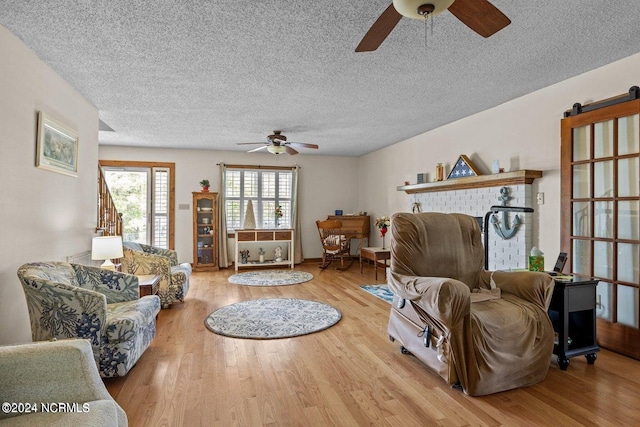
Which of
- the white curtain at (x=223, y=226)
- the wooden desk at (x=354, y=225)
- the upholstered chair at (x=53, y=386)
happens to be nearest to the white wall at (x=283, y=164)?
the white curtain at (x=223, y=226)

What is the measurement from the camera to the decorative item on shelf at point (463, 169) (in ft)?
14.7

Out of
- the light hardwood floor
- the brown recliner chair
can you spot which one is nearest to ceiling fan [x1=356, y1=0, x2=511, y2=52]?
the brown recliner chair

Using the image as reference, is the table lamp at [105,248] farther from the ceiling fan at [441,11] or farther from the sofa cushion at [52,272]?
the ceiling fan at [441,11]

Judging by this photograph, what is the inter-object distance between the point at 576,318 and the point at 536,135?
1.92m

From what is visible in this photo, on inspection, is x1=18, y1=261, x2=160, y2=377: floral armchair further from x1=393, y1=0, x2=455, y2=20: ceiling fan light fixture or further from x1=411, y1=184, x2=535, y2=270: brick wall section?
x1=411, y1=184, x2=535, y2=270: brick wall section

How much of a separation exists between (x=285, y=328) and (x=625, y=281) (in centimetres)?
299

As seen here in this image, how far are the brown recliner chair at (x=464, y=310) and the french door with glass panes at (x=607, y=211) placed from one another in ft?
3.22

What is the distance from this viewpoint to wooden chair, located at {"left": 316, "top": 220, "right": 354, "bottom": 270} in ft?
22.6

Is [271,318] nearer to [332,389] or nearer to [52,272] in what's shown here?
[332,389]

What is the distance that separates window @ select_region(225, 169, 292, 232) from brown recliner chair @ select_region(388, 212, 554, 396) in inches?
198

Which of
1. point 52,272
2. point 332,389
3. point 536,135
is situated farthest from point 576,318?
point 52,272

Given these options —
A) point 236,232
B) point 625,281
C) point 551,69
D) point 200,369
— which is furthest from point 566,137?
point 236,232

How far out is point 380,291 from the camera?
5.07 metres

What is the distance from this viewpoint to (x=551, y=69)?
10.3 feet
